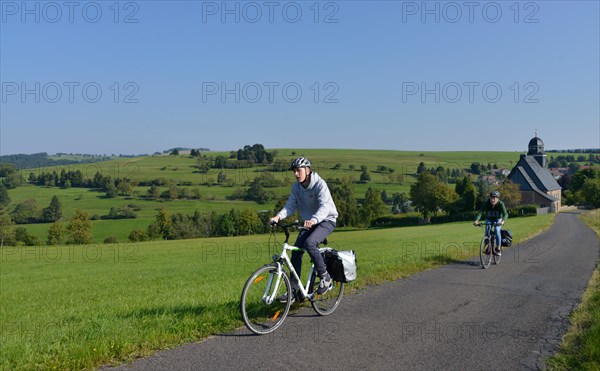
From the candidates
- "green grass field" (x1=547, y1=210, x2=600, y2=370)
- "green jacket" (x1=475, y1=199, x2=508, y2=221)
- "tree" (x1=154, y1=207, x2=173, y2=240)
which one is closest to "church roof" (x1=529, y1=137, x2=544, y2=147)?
"tree" (x1=154, y1=207, x2=173, y2=240)

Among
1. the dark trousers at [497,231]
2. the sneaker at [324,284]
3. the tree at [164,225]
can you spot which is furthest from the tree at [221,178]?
the sneaker at [324,284]

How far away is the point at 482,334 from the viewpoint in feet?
20.1

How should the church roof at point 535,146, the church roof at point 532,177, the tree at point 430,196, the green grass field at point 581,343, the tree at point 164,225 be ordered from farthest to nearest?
the church roof at point 535,146, the church roof at point 532,177, the tree at point 164,225, the tree at point 430,196, the green grass field at point 581,343

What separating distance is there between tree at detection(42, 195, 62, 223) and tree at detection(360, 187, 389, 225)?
56.5 meters

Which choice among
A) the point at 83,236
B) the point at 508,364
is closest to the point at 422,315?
the point at 508,364

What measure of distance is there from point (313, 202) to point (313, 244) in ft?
2.10

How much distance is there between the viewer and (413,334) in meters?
6.02


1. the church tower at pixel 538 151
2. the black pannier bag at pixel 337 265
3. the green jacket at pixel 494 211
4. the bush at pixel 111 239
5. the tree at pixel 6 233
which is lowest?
the bush at pixel 111 239

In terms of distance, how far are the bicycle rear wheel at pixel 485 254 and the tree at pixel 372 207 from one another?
74.7 metres

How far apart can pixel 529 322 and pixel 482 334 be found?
4.02 feet

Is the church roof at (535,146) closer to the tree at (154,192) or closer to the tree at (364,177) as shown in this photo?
the tree at (364,177)

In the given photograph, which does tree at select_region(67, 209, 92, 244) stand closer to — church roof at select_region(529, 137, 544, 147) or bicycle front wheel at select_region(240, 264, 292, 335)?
bicycle front wheel at select_region(240, 264, 292, 335)

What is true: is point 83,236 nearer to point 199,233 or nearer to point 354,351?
point 199,233

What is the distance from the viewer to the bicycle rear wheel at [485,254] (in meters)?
12.5
